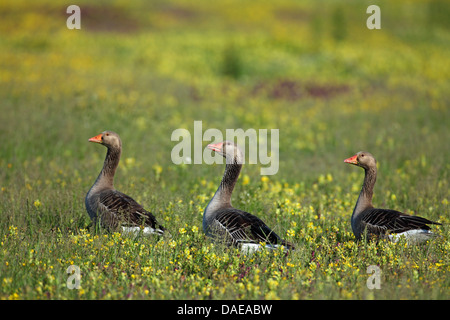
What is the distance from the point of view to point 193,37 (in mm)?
37562

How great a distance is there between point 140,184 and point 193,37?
2975cm

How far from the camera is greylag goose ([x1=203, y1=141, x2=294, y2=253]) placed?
6191 millimetres

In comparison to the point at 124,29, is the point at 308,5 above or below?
above

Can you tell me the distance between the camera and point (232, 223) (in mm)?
6340

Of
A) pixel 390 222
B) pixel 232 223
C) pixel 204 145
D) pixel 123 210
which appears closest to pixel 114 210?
pixel 123 210

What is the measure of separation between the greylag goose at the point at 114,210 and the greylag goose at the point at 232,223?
70cm

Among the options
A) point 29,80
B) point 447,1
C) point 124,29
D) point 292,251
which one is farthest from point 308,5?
point 292,251

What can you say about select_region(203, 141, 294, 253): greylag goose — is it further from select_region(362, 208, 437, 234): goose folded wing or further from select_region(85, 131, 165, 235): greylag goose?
select_region(362, 208, 437, 234): goose folded wing

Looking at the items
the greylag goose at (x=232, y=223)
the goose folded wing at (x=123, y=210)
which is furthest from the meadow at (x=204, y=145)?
the goose folded wing at (x=123, y=210)

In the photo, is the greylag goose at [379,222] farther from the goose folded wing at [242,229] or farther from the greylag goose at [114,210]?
the greylag goose at [114,210]

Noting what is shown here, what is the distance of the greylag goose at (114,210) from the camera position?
22.0 feet

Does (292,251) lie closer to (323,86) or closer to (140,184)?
(140,184)

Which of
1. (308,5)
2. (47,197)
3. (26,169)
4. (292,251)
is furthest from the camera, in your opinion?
(308,5)

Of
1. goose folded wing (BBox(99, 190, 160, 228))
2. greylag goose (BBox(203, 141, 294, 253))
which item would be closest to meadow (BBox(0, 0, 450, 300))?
greylag goose (BBox(203, 141, 294, 253))
